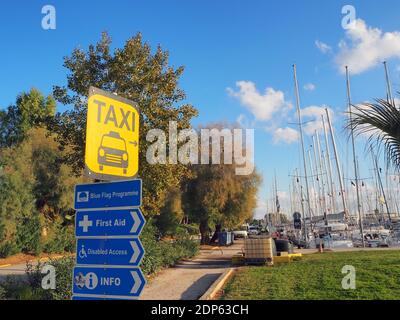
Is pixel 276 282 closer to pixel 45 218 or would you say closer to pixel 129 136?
pixel 129 136

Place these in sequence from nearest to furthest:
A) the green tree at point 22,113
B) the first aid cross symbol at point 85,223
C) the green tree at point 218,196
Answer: the first aid cross symbol at point 85,223
the green tree at point 218,196
the green tree at point 22,113

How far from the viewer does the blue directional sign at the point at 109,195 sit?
432cm

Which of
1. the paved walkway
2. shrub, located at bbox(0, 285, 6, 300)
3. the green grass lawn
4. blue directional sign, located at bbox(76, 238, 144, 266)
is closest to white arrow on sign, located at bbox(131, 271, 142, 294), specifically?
blue directional sign, located at bbox(76, 238, 144, 266)

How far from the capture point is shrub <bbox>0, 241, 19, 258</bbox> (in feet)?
77.0

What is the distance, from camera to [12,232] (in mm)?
24078

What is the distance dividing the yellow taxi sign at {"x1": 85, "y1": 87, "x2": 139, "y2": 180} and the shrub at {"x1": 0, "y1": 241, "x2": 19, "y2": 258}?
21522mm

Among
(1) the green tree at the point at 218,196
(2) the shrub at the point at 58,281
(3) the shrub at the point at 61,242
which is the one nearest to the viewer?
(2) the shrub at the point at 58,281

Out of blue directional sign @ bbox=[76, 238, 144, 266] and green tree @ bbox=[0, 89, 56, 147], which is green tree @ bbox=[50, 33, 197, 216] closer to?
blue directional sign @ bbox=[76, 238, 144, 266]

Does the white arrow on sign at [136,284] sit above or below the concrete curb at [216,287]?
above

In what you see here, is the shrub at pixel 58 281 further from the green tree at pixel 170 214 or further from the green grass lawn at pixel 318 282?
the green tree at pixel 170 214

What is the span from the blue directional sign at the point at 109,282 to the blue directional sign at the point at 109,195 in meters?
0.64

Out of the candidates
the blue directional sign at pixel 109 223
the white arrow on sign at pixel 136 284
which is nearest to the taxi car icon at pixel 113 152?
the blue directional sign at pixel 109 223

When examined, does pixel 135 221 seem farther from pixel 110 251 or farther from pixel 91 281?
pixel 91 281

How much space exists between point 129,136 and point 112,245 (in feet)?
4.11
